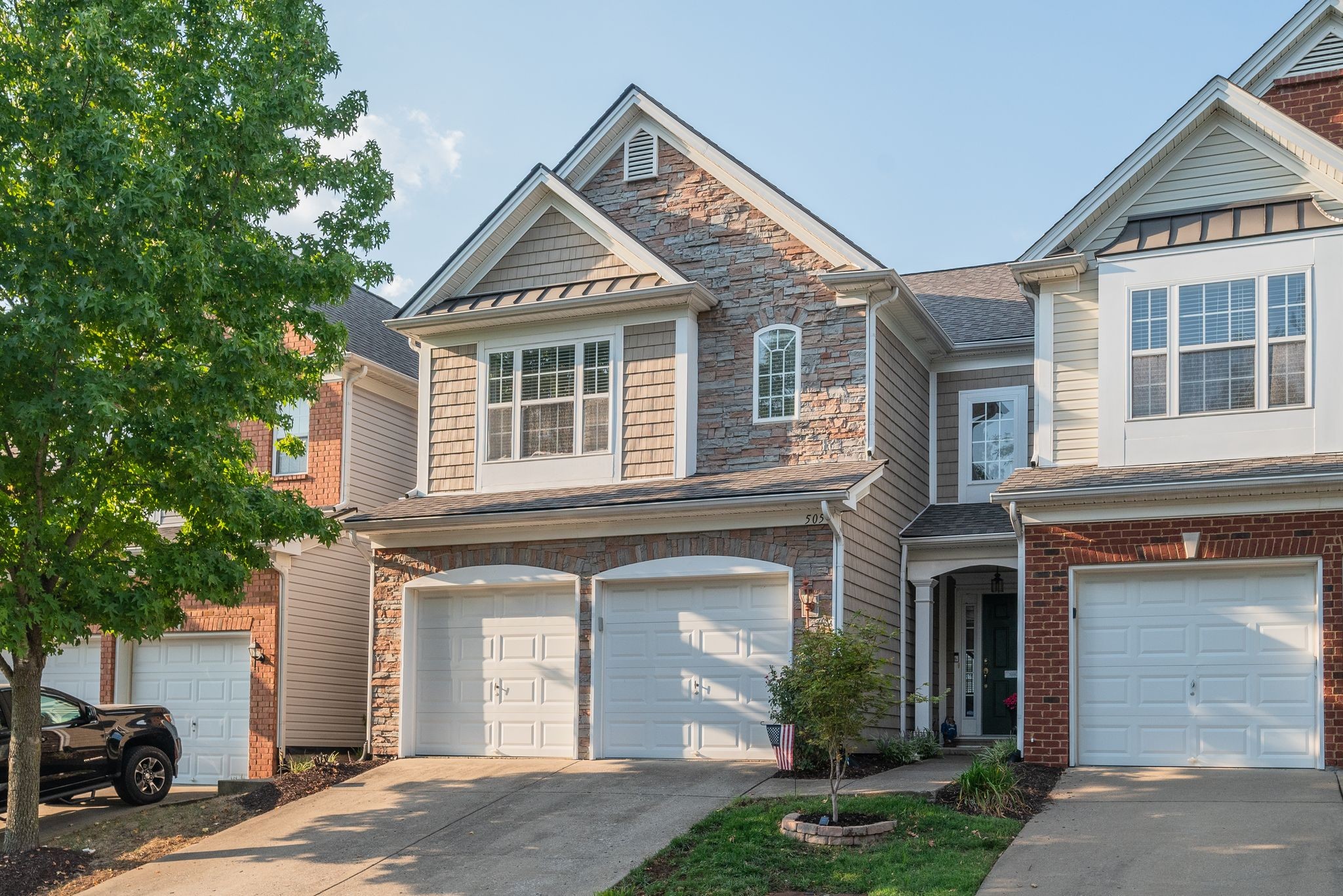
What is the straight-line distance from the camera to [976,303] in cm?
2052

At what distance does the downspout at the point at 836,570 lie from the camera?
1503 centimetres

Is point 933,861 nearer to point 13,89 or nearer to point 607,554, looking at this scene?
point 607,554

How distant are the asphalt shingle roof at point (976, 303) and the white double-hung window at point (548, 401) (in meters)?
4.49

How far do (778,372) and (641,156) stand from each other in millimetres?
3818

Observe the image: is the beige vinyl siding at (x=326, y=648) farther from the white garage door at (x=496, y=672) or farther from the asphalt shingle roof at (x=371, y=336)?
the asphalt shingle roof at (x=371, y=336)

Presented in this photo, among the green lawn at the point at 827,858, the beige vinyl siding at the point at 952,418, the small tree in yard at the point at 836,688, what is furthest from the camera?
the beige vinyl siding at the point at 952,418

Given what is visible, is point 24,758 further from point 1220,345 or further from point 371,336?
point 1220,345

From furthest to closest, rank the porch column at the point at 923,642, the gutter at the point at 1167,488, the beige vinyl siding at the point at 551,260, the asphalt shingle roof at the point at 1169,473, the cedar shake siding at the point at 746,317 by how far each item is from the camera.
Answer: the beige vinyl siding at the point at 551,260
the porch column at the point at 923,642
the cedar shake siding at the point at 746,317
the asphalt shingle roof at the point at 1169,473
the gutter at the point at 1167,488

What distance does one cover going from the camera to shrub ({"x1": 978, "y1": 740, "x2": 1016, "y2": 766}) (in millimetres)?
13734

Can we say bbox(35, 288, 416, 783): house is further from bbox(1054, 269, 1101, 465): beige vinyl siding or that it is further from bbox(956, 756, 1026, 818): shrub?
bbox(1054, 269, 1101, 465): beige vinyl siding

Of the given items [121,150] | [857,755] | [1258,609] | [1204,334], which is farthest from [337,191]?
[1258,609]

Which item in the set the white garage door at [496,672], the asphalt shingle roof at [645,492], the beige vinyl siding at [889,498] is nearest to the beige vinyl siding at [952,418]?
the beige vinyl siding at [889,498]

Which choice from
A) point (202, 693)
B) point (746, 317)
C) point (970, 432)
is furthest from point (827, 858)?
point (202, 693)

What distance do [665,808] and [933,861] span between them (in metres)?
3.25
